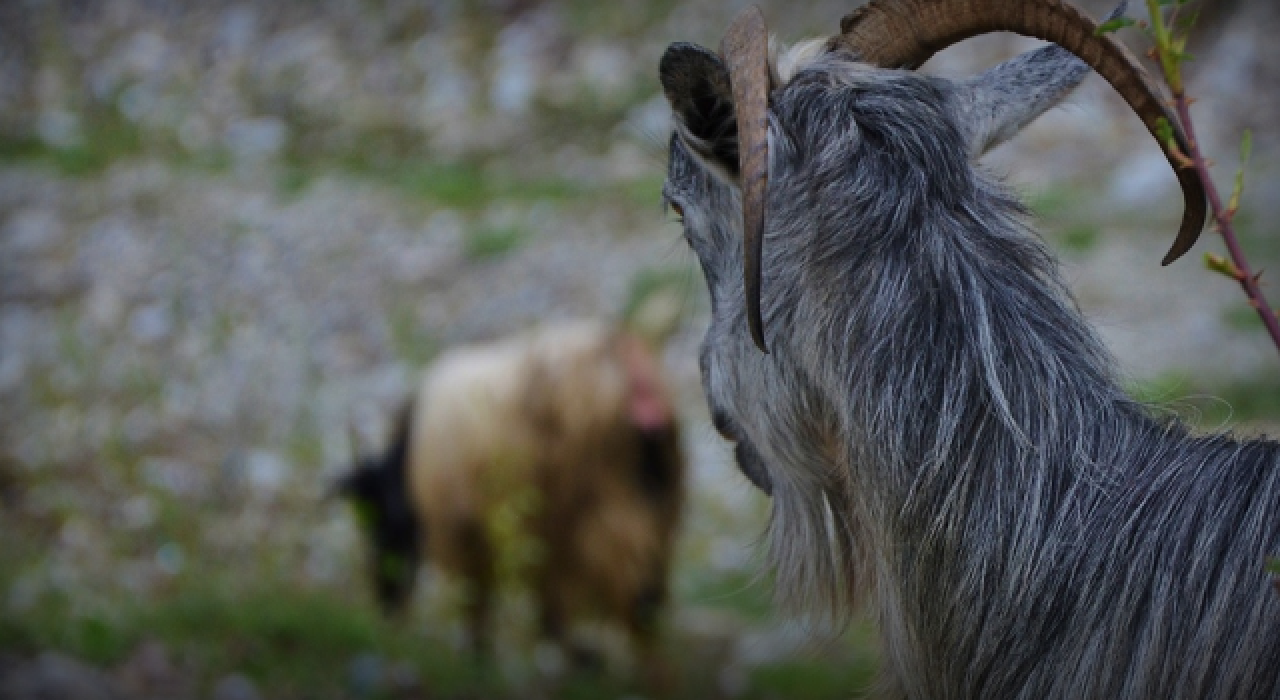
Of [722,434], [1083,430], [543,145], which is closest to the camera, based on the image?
[1083,430]

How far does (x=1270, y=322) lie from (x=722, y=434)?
3.69ft

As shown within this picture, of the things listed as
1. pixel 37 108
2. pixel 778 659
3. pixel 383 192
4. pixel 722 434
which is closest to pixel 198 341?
pixel 383 192

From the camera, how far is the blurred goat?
19.4 feet

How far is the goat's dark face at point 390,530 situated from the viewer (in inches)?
275

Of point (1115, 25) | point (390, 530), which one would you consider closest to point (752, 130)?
point (1115, 25)

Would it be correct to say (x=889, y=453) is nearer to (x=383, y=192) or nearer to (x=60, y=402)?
(x=60, y=402)

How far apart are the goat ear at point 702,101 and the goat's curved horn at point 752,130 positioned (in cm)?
7

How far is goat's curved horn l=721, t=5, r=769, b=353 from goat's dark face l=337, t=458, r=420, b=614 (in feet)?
16.9

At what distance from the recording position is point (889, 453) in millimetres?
2127

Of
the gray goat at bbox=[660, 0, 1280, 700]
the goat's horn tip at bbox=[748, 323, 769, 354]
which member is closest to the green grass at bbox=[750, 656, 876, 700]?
the gray goat at bbox=[660, 0, 1280, 700]

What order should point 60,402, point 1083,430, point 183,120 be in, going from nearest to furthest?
point 1083,430, point 60,402, point 183,120

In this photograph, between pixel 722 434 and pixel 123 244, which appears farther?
pixel 123 244

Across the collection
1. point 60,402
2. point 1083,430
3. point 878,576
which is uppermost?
point 60,402

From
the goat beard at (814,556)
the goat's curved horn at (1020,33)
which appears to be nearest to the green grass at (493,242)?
the goat beard at (814,556)
